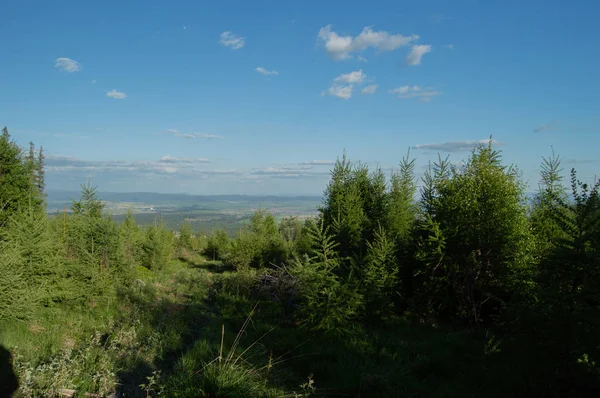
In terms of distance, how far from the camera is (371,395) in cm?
588

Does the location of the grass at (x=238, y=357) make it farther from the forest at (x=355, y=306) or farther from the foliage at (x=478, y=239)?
the foliage at (x=478, y=239)

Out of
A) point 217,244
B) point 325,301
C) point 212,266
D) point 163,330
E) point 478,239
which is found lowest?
point 212,266

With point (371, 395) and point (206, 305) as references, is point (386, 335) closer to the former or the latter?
point (371, 395)

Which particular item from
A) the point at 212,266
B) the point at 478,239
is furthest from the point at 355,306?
the point at 212,266

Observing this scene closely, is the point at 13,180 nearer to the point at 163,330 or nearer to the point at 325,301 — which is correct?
the point at 163,330

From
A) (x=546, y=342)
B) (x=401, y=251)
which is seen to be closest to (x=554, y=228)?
(x=401, y=251)

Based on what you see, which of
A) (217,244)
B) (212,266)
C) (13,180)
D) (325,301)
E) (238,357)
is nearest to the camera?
(238,357)

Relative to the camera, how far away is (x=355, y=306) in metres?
9.47

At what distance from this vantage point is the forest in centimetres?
514

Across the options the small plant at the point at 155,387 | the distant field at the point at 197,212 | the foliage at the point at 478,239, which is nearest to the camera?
the small plant at the point at 155,387

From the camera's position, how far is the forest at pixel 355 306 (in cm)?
514

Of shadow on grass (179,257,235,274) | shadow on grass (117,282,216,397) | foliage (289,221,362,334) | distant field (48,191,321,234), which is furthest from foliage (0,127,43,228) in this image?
foliage (289,221,362,334)

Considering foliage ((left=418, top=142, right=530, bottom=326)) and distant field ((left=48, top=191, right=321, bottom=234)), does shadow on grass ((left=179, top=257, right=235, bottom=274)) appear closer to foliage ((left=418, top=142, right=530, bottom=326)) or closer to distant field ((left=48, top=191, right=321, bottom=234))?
distant field ((left=48, top=191, right=321, bottom=234))

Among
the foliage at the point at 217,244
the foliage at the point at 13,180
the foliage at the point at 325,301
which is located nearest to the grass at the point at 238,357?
the foliage at the point at 325,301
